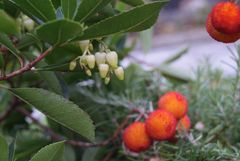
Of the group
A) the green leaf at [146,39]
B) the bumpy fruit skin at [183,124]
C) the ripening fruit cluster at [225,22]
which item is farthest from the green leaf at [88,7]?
the green leaf at [146,39]

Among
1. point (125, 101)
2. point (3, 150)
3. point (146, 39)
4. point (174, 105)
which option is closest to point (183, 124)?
point (174, 105)

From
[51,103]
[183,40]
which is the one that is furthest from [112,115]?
[183,40]

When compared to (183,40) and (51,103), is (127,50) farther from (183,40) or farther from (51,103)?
(183,40)

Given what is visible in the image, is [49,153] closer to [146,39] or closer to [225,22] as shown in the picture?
[225,22]

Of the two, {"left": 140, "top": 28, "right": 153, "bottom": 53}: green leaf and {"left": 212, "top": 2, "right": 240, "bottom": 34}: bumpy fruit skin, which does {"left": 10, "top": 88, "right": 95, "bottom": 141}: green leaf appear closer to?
{"left": 212, "top": 2, "right": 240, "bottom": 34}: bumpy fruit skin

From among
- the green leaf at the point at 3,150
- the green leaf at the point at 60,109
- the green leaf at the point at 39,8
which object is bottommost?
the green leaf at the point at 3,150

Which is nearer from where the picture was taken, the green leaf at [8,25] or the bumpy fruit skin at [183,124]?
the green leaf at [8,25]

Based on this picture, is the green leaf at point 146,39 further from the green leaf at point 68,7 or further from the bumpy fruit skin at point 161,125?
the green leaf at point 68,7
